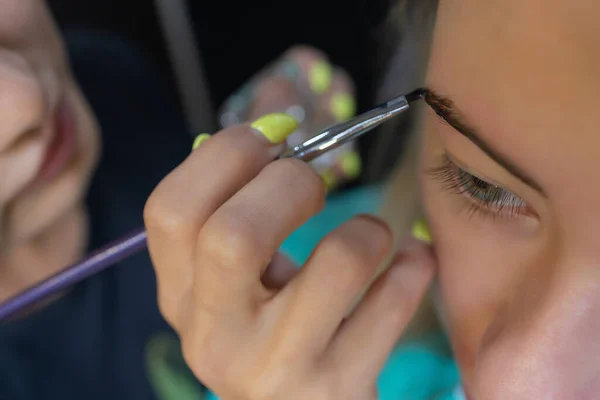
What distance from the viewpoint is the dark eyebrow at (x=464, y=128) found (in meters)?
0.33

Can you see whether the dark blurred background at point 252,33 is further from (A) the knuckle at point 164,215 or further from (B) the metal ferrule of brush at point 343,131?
(A) the knuckle at point 164,215

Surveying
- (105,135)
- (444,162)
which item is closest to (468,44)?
(444,162)

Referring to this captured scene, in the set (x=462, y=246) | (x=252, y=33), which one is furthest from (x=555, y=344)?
(x=252, y=33)

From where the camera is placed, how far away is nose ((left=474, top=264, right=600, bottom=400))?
34 cm

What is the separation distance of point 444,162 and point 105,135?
1.93ft

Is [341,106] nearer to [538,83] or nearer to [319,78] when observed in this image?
[319,78]

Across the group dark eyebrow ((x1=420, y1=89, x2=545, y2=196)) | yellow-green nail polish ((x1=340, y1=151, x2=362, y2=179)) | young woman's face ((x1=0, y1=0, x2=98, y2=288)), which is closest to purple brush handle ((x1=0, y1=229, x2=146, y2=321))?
young woman's face ((x1=0, y1=0, x2=98, y2=288))

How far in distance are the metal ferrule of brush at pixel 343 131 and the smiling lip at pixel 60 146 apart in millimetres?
300

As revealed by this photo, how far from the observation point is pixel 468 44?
0.35 metres

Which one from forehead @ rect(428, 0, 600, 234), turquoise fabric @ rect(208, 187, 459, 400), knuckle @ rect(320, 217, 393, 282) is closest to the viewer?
forehead @ rect(428, 0, 600, 234)

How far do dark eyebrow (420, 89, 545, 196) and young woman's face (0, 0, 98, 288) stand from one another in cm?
35

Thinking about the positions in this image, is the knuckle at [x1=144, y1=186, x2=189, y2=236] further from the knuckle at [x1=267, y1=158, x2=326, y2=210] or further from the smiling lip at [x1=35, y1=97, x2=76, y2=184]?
the smiling lip at [x1=35, y1=97, x2=76, y2=184]

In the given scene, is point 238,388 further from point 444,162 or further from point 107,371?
point 107,371

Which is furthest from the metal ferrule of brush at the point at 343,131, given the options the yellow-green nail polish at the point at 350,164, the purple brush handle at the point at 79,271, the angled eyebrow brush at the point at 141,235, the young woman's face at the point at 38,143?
the yellow-green nail polish at the point at 350,164
